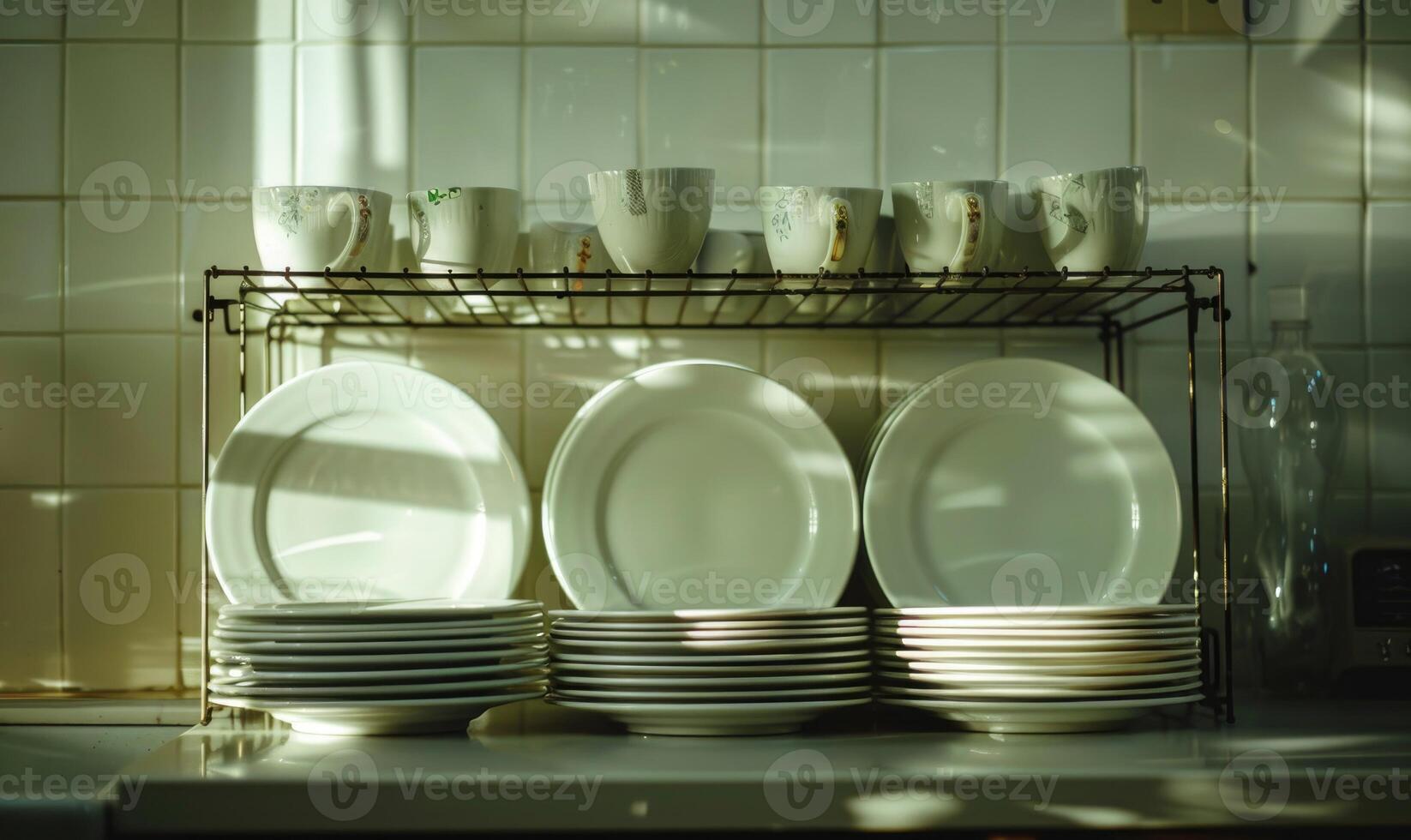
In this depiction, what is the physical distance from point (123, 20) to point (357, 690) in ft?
2.71

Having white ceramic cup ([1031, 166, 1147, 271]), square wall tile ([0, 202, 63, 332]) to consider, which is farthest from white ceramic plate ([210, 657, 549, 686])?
white ceramic cup ([1031, 166, 1147, 271])

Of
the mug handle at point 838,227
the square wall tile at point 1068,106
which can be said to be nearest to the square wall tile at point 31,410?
the mug handle at point 838,227

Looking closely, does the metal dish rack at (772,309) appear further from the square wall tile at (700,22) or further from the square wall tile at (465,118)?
the square wall tile at (700,22)

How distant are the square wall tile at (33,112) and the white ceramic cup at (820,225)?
2.65 ft

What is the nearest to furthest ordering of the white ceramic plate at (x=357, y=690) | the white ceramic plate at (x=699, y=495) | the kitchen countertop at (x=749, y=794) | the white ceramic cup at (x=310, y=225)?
the kitchen countertop at (x=749, y=794), the white ceramic plate at (x=357, y=690), the white ceramic cup at (x=310, y=225), the white ceramic plate at (x=699, y=495)

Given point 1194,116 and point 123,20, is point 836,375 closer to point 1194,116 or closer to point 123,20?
point 1194,116

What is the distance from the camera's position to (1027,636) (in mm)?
1001

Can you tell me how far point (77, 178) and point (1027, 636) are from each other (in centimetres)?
111

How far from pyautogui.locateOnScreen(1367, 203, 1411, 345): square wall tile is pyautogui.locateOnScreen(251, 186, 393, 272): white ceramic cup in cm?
110

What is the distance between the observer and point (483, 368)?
4.22 feet

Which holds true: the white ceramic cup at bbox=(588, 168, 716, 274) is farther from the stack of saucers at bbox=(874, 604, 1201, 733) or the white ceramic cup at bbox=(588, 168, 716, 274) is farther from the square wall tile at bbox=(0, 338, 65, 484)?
the square wall tile at bbox=(0, 338, 65, 484)

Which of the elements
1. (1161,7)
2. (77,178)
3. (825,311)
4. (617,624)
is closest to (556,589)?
(617,624)

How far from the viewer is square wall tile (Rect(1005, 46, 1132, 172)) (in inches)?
51.7

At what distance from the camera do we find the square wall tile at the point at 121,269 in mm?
1279
